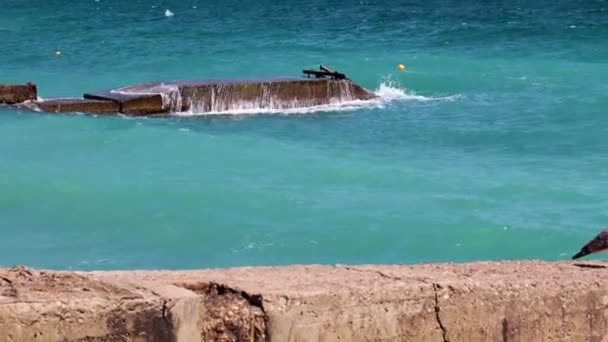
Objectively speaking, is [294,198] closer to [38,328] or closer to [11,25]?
[38,328]

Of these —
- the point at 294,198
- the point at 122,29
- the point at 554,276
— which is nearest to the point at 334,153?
the point at 294,198

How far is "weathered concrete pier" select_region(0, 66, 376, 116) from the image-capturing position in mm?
19797

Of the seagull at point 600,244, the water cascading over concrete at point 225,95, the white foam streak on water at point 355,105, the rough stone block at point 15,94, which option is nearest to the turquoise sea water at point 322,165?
the white foam streak on water at point 355,105

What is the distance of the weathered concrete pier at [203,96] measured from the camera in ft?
65.0

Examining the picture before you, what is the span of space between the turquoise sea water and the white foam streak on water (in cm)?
10

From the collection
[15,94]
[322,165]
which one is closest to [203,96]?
[15,94]

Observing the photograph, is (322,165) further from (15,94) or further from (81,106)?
(15,94)

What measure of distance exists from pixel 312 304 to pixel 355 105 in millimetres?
18079

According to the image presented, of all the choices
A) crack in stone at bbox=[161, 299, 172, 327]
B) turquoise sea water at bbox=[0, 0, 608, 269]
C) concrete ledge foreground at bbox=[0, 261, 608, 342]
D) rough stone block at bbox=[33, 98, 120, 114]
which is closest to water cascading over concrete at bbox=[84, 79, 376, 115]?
rough stone block at bbox=[33, 98, 120, 114]

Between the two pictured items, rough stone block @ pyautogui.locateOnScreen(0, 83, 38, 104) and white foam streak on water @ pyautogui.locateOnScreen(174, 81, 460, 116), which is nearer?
rough stone block @ pyautogui.locateOnScreen(0, 83, 38, 104)

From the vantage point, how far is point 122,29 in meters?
41.4

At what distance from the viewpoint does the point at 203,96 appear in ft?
67.7

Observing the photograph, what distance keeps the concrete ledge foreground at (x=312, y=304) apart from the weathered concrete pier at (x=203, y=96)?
1568 centimetres

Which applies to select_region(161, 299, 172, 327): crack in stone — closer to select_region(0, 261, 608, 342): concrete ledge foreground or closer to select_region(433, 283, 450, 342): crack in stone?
select_region(0, 261, 608, 342): concrete ledge foreground
